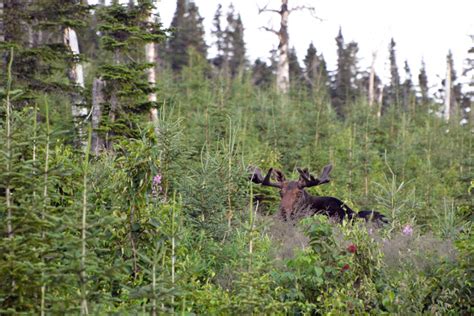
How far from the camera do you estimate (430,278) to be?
566 centimetres

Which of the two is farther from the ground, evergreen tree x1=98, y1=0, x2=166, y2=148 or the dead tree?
the dead tree

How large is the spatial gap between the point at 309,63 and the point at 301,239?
43.9m

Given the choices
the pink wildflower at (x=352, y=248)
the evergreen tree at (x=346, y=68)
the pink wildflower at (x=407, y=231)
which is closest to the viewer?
the pink wildflower at (x=352, y=248)

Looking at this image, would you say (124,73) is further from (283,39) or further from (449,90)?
(449,90)

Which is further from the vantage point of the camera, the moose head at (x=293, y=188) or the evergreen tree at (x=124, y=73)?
the evergreen tree at (x=124, y=73)

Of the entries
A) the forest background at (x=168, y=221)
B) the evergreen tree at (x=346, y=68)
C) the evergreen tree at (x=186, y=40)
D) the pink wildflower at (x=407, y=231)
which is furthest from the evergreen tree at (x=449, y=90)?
the pink wildflower at (x=407, y=231)

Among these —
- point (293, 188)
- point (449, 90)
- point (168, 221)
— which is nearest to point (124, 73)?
point (293, 188)

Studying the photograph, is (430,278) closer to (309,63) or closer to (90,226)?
(90,226)

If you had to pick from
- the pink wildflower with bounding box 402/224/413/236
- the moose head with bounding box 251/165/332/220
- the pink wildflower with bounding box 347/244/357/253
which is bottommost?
the pink wildflower with bounding box 402/224/413/236

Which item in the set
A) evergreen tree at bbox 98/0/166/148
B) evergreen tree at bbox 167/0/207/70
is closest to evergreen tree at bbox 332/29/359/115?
evergreen tree at bbox 167/0/207/70

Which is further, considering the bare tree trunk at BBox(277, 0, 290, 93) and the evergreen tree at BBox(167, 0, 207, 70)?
the evergreen tree at BBox(167, 0, 207, 70)

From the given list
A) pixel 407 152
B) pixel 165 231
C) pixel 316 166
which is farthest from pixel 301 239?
pixel 407 152

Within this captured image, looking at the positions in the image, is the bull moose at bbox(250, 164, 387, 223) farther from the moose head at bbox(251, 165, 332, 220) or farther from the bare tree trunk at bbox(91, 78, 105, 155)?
the bare tree trunk at bbox(91, 78, 105, 155)

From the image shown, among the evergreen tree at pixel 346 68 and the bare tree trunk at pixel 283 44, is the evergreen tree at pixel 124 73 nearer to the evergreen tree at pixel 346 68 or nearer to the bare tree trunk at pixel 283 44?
the bare tree trunk at pixel 283 44
